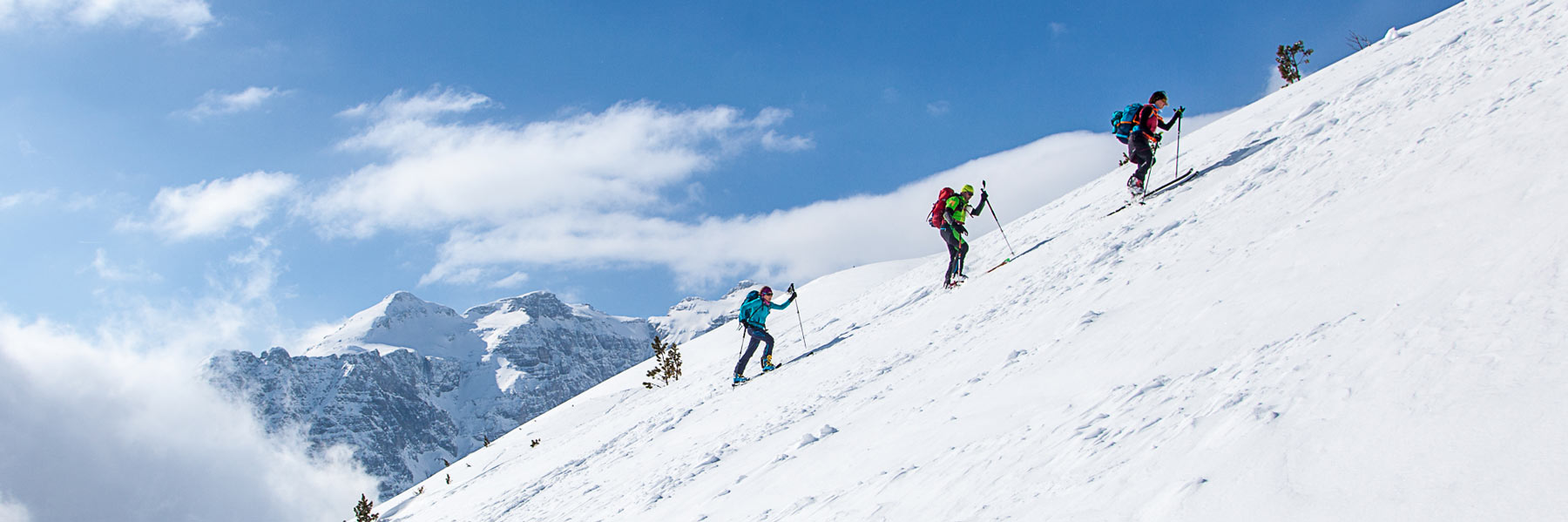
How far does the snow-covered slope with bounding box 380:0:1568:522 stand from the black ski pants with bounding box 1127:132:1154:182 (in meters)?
0.95

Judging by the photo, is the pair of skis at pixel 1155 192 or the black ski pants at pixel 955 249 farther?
the black ski pants at pixel 955 249

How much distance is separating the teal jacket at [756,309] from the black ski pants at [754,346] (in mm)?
103

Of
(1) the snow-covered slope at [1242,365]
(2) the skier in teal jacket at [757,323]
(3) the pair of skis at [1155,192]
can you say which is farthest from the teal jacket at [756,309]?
(3) the pair of skis at [1155,192]

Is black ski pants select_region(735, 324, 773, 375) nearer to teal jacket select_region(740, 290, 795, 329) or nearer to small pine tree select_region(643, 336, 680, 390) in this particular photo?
teal jacket select_region(740, 290, 795, 329)

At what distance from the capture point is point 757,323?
46.1 ft

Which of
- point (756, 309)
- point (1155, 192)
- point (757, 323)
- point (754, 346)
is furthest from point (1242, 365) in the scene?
point (756, 309)

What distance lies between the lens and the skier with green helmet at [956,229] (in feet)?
46.4

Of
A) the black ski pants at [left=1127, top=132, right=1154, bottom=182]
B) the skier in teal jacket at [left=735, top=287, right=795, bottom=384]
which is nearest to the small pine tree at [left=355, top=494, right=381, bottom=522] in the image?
the skier in teal jacket at [left=735, top=287, right=795, bottom=384]

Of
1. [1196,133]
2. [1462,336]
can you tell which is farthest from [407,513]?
[1196,133]

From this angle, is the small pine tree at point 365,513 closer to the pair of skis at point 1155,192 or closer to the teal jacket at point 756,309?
the teal jacket at point 756,309

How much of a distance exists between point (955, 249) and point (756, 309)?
346cm

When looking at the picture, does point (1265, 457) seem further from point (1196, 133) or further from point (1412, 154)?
point (1196, 133)

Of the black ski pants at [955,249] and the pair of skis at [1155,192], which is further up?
the black ski pants at [955,249]

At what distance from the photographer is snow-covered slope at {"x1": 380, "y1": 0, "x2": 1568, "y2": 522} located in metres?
3.16
